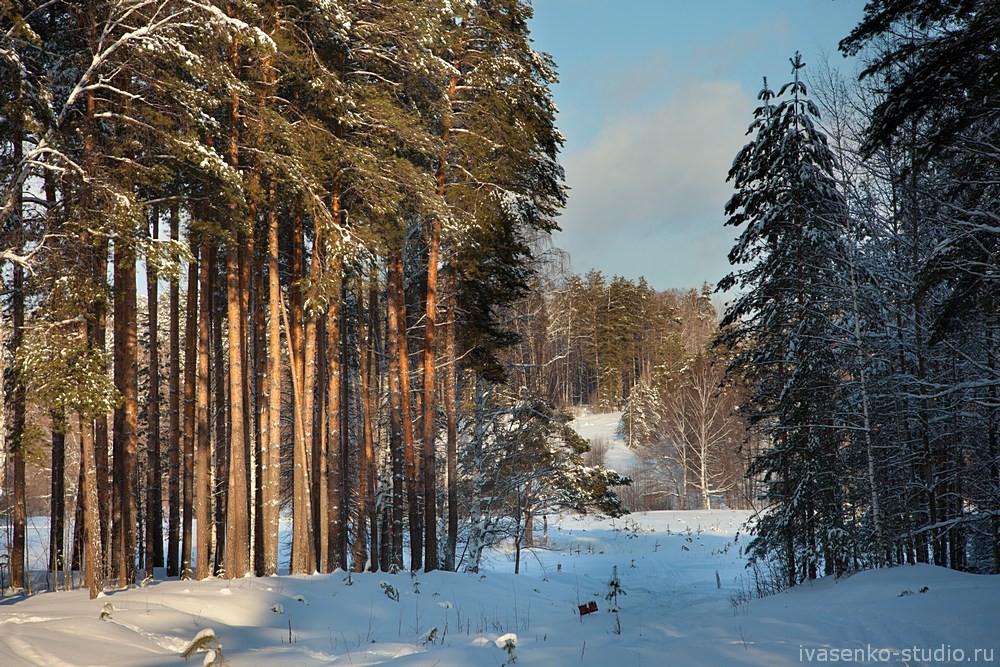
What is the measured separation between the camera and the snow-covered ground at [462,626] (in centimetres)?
560

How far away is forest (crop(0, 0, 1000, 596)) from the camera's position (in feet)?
29.9

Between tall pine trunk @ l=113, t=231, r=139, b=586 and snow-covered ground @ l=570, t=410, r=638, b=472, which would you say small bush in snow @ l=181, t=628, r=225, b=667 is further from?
snow-covered ground @ l=570, t=410, r=638, b=472

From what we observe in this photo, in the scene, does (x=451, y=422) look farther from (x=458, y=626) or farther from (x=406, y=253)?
(x=458, y=626)

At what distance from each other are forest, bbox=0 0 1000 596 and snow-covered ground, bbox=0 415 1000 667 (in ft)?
5.34

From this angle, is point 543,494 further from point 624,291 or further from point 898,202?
point 624,291

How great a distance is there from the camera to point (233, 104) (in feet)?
37.9

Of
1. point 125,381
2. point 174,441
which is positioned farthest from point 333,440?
point 174,441

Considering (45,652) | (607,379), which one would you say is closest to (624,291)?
(607,379)

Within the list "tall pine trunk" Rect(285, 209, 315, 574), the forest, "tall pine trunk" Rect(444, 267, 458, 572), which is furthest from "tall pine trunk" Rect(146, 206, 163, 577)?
"tall pine trunk" Rect(444, 267, 458, 572)

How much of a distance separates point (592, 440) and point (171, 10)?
48052mm

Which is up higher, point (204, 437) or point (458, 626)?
point (204, 437)

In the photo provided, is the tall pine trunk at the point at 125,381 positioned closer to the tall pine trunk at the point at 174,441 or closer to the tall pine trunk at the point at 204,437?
the tall pine trunk at the point at 204,437

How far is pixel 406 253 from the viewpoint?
17.6 metres

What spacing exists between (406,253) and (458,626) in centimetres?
1054
